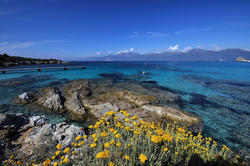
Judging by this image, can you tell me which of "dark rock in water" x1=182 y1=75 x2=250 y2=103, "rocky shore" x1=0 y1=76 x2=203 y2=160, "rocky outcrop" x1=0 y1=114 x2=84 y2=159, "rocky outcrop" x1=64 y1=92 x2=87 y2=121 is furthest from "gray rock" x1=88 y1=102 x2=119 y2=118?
"dark rock in water" x1=182 y1=75 x2=250 y2=103

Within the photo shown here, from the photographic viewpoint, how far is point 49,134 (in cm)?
550

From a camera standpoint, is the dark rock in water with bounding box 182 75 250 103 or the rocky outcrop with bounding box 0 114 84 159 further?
the dark rock in water with bounding box 182 75 250 103

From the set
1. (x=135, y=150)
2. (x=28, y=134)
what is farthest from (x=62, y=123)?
(x=135, y=150)

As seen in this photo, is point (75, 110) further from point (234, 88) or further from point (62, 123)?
point (234, 88)

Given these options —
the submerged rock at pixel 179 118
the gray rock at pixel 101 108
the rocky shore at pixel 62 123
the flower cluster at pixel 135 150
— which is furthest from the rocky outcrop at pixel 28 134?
the submerged rock at pixel 179 118

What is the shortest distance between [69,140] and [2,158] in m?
2.38

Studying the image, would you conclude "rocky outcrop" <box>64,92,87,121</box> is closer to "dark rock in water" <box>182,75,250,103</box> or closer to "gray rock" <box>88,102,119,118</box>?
"gray rock" <box>88,102,119,118</box>

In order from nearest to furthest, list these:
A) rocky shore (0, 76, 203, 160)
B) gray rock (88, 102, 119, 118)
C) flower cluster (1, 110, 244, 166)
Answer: flower cluster (1, 110, 244, 166) → rocky shore (0, 76, 203, 160) → gray rock (88, 102, 119, 118)

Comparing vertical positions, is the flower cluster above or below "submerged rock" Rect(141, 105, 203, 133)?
above

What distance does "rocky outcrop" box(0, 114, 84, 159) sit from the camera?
479cm

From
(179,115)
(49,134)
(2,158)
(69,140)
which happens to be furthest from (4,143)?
(179,115)

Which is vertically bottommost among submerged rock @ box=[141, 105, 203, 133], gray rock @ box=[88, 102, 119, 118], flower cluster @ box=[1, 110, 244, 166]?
submerged rock @ box=[141, 105, 203, 133]

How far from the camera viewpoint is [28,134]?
567cm

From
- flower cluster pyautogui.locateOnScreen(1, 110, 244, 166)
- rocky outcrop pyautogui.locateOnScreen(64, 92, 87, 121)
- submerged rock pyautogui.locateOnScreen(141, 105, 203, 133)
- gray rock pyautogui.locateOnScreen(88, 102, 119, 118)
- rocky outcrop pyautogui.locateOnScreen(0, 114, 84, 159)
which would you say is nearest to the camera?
flower cluster pyautogui.locateOnScreen(1, 110, 244, 166)
